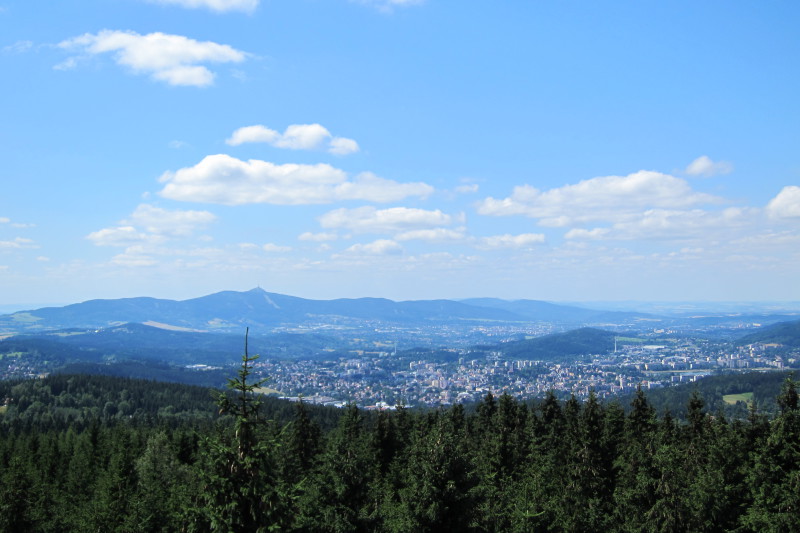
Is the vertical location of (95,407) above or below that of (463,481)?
below

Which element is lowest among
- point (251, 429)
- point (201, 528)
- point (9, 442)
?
point (9, 442)

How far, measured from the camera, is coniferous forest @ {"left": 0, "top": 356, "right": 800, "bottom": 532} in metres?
17.6

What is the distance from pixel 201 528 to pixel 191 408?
19040cm

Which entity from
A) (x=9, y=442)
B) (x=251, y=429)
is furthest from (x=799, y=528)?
(x=9, y=442)

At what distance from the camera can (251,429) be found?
1772 cm

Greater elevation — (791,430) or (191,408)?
(791,430)

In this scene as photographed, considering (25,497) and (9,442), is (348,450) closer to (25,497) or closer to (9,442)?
(25,497)

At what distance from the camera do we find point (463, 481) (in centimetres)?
2883

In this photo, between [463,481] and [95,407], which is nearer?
[463,481]

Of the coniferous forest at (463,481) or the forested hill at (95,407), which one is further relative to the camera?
the forested hill at (95,407)

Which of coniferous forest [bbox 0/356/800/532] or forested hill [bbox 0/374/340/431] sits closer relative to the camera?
coniferous forest [bbox 0/356/800/532]

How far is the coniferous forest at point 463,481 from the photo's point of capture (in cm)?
1762

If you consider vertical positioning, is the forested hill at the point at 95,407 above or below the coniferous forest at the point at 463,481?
below

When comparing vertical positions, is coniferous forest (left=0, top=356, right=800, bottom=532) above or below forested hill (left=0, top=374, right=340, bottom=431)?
above
